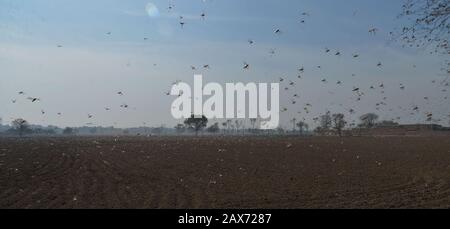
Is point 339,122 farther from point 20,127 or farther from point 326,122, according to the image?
point 20,127

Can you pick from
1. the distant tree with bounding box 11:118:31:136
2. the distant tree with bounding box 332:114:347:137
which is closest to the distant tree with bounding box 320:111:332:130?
the distant tree with bounding box 332:114:347:137

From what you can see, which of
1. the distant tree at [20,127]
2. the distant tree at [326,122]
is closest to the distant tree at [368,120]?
the distant tree at [326,122]

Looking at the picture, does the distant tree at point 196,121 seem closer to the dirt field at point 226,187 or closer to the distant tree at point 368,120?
the distant tree at point 368,120

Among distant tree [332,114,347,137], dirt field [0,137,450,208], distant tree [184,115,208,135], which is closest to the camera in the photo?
dirt field [0,137,450,208]

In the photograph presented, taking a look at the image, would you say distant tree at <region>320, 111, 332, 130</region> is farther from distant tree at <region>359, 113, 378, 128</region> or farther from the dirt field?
the dirt field

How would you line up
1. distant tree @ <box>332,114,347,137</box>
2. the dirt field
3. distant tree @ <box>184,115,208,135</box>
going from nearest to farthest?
the dirt field
distant tree @ <box>332,114,347,137</box>
distant tree @ <box>184,115,208,135</box>

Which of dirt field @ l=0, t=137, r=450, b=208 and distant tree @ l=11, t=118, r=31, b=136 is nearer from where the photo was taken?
dirt field @ l=0, t=137, r=450, b=208

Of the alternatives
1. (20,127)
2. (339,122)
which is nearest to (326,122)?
(339,122)

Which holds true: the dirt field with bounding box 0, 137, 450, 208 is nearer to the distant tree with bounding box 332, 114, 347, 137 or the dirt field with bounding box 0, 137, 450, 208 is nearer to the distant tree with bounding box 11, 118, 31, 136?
the distant tree with bounding box 332, 114, 347, 137

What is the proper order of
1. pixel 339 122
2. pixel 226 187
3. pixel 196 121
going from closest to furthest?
1. pixel 226 187
2. pixel 339 122
3. pixel 196 121

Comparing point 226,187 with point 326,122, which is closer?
point 226,187
